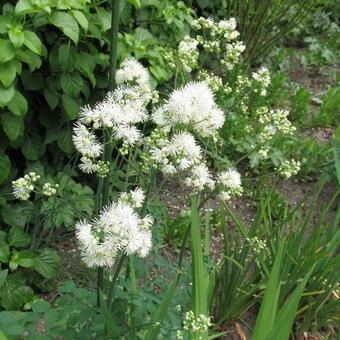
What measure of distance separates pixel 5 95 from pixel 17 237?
0.62 meters

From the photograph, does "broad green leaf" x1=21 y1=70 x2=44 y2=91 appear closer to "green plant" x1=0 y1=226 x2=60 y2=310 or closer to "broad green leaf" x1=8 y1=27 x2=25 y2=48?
"broad green leaf" x1=8 y1=27 x2=25 y2=48

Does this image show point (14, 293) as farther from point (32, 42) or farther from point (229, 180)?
point (229, 180)

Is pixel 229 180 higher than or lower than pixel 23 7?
lower

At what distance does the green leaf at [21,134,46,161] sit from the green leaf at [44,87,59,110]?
20cm

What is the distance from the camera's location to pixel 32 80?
226 centimetres

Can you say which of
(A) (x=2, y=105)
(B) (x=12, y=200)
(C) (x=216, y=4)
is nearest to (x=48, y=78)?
(A) (x=2, y=105)

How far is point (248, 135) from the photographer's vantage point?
3473mm

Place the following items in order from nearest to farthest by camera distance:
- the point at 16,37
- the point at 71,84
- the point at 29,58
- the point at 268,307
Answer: the point at 268,307, the point at 16,37, the point at 29,58, the point at 71,84

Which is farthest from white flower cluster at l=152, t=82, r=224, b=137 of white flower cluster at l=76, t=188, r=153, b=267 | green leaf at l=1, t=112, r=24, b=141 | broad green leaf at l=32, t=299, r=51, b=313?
green leaf at l=1, t=112, r=24, b=141

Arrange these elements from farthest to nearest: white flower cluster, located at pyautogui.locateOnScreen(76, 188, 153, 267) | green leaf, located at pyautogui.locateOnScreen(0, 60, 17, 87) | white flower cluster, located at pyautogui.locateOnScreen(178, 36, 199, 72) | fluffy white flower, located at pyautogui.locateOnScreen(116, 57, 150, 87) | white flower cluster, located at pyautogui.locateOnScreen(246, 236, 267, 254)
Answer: green leaf, located at pyautogui.locateOnScreen(0, 60, 17, 87) → white flower cluster, located at pyautogui.locateOnScreen(246, 236, 267, 254) → white flower cluster, located at pyautogui.locateOnScreen(178, 36, 199, 72) → fluffy white flower, located at pyautogui.locateOnScreen(116, 57, 150, 87) → white flower cluster, located at pyautogui.locateOnScreen(76, 188, 153, 267)

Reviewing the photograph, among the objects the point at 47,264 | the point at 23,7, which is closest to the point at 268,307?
the point at 47,264

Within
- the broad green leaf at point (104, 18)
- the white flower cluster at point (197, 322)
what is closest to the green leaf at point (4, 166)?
the broad green leaf at point (104, 18)

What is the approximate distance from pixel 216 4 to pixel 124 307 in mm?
2892

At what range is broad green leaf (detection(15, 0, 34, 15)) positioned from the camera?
195cm
